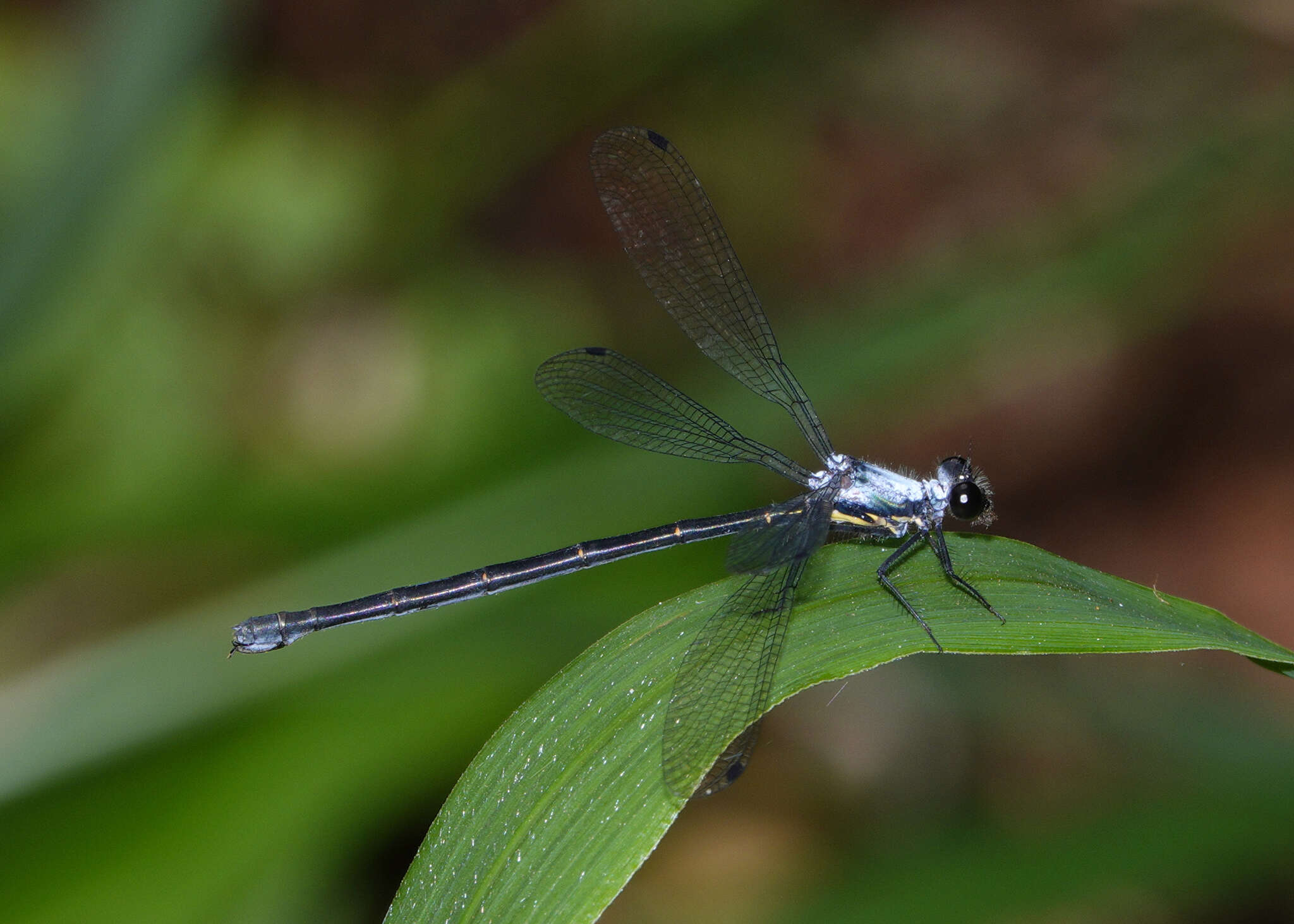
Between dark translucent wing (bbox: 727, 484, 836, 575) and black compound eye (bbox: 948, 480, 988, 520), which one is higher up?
dark translucent wing (bbox: 727, 484, 836, 575)

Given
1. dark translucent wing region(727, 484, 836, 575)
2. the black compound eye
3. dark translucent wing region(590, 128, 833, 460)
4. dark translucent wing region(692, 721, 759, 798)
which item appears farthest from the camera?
dark translucent wing region(590, 128, 833, 460)

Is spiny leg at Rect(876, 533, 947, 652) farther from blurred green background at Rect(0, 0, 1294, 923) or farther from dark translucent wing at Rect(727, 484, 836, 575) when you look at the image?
blurred green background at Rect(0, 0, 1294, 923)

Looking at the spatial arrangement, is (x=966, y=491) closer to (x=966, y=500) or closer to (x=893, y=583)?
(x=966, y=500)

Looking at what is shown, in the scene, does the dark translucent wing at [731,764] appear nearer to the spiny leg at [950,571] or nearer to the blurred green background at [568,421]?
the spiny leg at [950,571]

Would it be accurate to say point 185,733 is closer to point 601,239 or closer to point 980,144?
point 601,239

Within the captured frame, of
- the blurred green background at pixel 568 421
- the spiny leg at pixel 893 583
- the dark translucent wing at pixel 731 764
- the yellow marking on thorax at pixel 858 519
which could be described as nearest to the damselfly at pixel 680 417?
the yellow marking on thorax at pixel 858 519

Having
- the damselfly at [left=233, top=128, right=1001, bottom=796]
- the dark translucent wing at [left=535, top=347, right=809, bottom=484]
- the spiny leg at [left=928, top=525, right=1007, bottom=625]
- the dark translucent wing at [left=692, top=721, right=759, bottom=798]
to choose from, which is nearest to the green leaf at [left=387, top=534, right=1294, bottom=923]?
the spiny leg at [left=928, top=525, right=1007, bottom=625]
